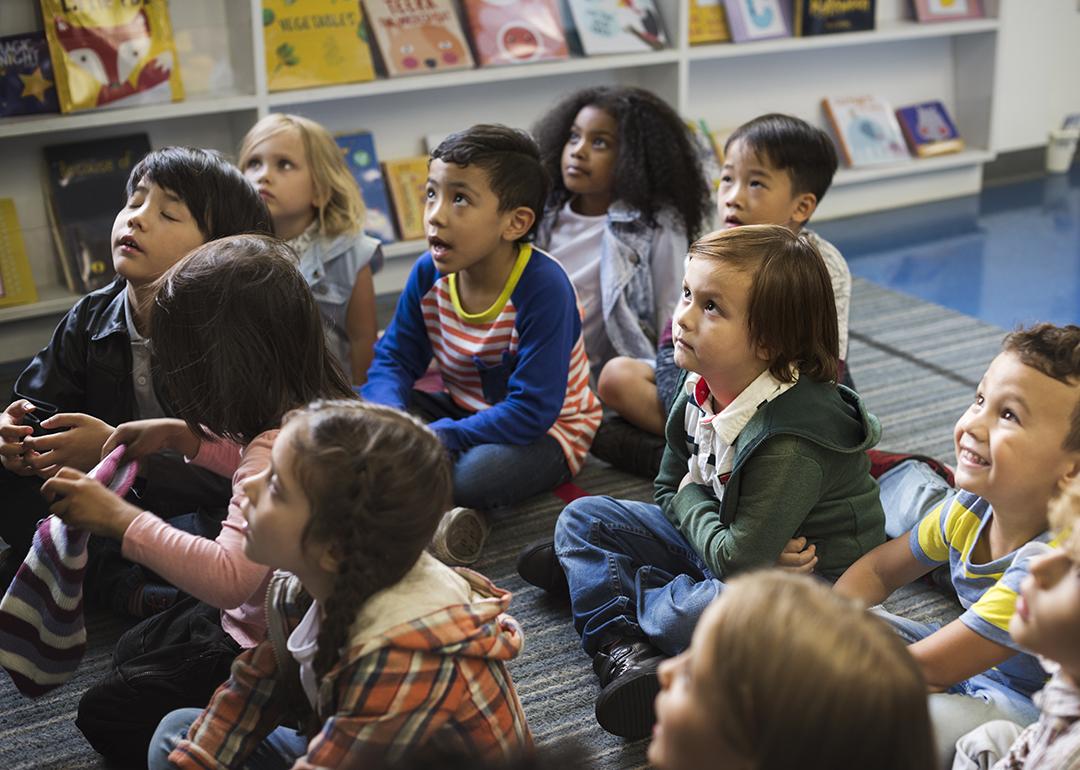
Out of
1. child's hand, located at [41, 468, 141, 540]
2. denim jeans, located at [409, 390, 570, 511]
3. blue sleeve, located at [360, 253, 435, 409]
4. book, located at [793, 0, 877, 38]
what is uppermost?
book, located at [793, 0, 877, 38]

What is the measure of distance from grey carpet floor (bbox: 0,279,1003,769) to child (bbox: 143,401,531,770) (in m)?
0.16

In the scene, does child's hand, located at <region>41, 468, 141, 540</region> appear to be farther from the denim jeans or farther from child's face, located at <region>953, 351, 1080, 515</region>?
child's face, located at <region>953, 351, 1080, 515</region>

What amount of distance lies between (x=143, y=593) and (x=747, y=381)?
36.4 inches

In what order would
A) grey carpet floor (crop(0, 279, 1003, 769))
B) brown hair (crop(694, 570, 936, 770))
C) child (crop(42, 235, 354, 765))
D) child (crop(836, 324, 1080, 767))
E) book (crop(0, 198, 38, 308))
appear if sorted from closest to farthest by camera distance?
brown hair (crop(694, 570, 936, 770)) → child (crop(836, 324, 1080, 767)) → child (crop(42, 235, 354, 765)) → grey carpet floor (crop(0, 279, 1003, 769)) → book (crop(0, 198, 38, 308))

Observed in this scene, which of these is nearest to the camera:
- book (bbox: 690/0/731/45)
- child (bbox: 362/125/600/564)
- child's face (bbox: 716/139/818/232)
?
child (bbox: 362/125/600/564)

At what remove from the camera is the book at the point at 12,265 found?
2898 mm

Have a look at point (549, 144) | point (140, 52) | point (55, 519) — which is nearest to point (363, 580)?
point (55, 519)

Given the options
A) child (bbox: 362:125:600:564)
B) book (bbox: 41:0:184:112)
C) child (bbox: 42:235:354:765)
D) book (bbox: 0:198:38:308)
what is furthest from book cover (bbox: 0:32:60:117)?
child (bbox: 42:235:354:765)

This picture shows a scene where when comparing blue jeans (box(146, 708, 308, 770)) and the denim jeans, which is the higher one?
blue jeans (box(146, 708, 308, 770))

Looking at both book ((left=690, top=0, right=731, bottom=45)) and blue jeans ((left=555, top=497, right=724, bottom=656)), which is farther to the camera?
book ((left=690, top=0, right=731, bottom=45))

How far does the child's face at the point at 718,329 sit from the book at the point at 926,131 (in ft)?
9.61

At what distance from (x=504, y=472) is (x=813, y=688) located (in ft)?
4.28

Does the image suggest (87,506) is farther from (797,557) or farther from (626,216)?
(626,216)

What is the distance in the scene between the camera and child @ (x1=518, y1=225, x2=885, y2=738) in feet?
4.89
